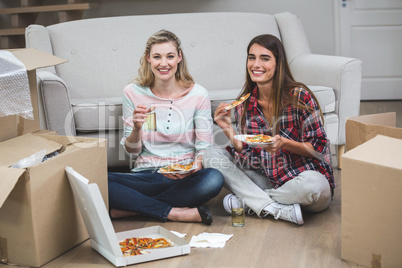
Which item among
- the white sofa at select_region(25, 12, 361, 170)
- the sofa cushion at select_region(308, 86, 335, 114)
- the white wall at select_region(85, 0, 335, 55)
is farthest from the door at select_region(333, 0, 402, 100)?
the sofa cushion at select_region(308, 86, 335, 114)

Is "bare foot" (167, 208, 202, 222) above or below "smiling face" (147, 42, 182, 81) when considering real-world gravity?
below

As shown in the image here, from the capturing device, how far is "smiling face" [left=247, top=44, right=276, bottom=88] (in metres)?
2.33

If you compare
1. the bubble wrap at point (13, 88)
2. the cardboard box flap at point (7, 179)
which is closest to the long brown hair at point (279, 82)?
the bubble wrap at point (13, 88)

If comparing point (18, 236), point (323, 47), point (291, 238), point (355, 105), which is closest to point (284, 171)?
point (291, 238)

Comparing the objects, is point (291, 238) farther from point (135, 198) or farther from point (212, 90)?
point (212, 90)

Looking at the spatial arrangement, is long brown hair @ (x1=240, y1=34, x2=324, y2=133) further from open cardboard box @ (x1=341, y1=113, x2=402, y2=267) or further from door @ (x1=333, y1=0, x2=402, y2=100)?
door @ (x1=333, y1=0, x2=402, y2=100)

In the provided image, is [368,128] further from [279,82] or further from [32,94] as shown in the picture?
[32,94]

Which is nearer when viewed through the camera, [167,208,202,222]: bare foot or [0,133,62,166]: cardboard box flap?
[0,133,62,166]: cardboard box flap

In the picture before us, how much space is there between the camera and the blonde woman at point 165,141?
234 cm

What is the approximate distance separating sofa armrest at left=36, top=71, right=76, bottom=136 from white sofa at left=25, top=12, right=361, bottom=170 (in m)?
0.05

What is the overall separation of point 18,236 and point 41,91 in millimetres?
1033

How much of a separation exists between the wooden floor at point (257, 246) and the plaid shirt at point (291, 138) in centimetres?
20

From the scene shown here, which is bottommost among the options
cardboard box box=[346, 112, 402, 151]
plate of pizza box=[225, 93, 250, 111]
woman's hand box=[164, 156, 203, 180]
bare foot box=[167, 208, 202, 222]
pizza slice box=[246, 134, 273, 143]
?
bare foot box=[167, 208, 202, 222]

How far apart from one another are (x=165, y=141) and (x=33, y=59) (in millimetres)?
710
